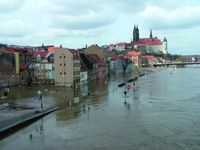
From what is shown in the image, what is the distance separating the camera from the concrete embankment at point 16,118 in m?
24.9

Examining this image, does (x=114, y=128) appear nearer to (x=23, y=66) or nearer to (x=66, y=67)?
(x=66, y=67)

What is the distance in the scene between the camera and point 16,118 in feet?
87.8

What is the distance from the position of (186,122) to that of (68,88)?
28799 mm

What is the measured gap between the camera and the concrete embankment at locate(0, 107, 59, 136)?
24.9 m

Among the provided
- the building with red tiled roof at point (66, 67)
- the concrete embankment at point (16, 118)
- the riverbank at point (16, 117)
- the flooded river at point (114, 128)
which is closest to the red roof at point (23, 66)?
the building with red tiled roof at point (66, 67)

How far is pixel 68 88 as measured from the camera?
53781 mm

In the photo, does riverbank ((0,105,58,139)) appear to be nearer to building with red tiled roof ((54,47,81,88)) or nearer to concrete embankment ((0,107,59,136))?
concrete embankment ((0,107,59,136))

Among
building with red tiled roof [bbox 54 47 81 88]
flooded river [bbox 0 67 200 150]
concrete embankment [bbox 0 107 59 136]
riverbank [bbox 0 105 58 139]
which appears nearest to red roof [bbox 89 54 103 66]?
building with red tiled roof [bbox 54 47 81 88]

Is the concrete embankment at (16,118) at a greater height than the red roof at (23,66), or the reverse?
the red roof at (23,66)

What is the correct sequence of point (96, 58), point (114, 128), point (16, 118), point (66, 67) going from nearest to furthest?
point (114, 128) → point (16, 118) → point (66, 67) → point (96, 58)

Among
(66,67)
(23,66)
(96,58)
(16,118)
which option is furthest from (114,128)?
(96,58)

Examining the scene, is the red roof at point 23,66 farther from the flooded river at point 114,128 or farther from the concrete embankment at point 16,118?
the concrete embankment at point 16,118

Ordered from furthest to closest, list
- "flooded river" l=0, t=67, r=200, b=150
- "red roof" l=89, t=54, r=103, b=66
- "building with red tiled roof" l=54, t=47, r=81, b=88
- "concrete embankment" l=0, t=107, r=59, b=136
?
"red roof" l=89, t=54, r=103, b=66 → "building with red tiled roof" l=54, t=47, r=81, b=88 → "concrete embankment" l=0, t=107, r=59, b=136 → "flooded river" l=0, t=67, r=200, b=150

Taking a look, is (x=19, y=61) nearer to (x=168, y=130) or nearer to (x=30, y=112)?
(x=30, y=112)
